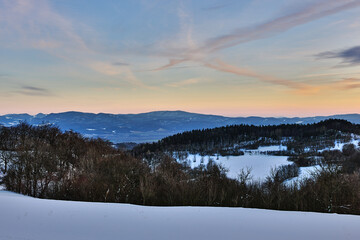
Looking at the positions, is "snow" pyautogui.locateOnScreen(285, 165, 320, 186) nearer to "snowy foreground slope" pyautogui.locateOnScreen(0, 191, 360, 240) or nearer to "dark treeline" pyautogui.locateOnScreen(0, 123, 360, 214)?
"dark treeline" pyautogui.locateOnScreen(0, 123, 360, 214)

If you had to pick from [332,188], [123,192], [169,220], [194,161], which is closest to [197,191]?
[123,192]

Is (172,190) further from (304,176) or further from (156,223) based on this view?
(304,176)

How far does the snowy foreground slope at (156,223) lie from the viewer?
1092 cm

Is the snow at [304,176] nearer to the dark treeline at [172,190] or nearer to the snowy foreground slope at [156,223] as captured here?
the dark treeline at [172,190]

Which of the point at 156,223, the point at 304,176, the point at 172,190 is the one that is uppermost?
the point at 156,223

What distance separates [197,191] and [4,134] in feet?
182

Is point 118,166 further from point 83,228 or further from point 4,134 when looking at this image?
point 4,134

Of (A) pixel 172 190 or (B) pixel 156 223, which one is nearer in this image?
(B) pixel 156 223

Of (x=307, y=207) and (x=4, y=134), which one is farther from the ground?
(x=4, y=134)

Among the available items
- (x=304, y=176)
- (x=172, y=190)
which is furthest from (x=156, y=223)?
(x=304, y=176)

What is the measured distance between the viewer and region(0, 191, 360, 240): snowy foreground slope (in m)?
10.9

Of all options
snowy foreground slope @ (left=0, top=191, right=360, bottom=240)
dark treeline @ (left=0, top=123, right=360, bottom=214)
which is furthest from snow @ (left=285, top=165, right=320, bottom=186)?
snowy foreground slope @ (left=0, top=191, right=360, bottom=240)

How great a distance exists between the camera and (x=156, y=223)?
11789 millimetres

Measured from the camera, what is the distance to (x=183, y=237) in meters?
10.8
